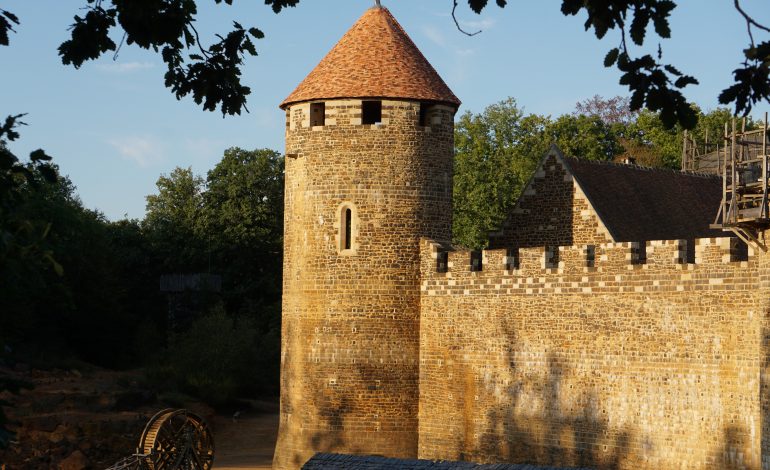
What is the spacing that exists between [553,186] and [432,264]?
2.86 meters

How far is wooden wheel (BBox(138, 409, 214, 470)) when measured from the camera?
26.2m

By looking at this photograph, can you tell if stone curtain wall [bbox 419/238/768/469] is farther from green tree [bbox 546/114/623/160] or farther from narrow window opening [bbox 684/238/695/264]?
green tree [bbox 546/114/623/160]

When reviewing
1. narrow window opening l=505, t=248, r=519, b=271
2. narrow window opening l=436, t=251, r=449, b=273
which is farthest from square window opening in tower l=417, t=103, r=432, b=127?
narrow window opening l=505, t=248, r=519, b=271

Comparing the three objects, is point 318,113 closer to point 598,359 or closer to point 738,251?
point 598,359

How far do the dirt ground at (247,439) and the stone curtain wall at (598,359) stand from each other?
6516mm

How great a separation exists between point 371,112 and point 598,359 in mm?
7266

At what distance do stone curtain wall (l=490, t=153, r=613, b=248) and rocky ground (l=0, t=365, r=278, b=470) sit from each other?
7.81 meters

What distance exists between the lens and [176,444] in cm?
2662

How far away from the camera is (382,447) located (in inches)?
944

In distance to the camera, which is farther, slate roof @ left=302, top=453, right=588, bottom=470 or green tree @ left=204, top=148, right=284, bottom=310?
green tree @ left=204, top=148, right=284, bottom=310

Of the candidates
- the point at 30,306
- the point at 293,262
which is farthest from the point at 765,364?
the point at 30,306

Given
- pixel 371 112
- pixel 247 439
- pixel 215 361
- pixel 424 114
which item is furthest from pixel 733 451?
pixel 215 361

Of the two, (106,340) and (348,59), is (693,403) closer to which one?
(348,59)

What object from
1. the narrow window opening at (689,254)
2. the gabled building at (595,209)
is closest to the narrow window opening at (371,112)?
the gabled building at (595,209)
